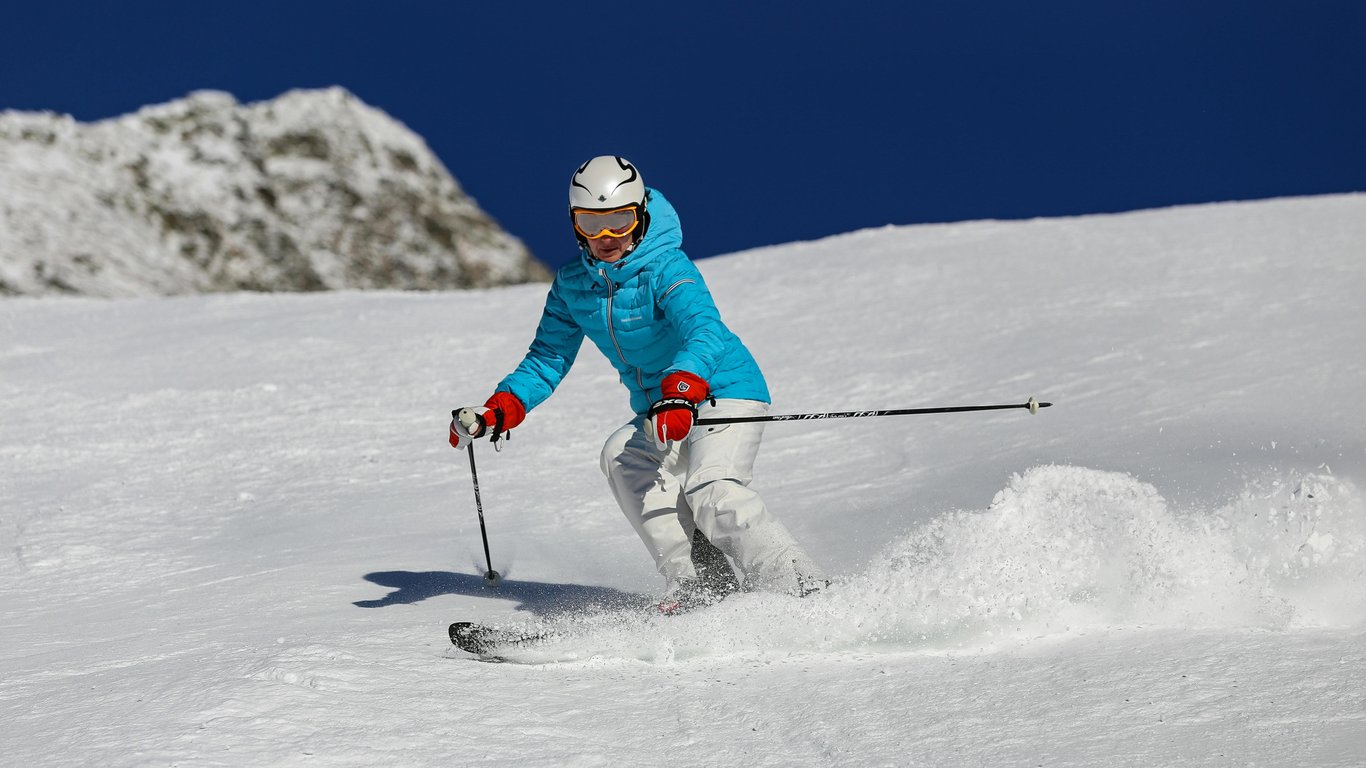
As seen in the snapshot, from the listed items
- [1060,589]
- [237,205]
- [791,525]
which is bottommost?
[1060,589]

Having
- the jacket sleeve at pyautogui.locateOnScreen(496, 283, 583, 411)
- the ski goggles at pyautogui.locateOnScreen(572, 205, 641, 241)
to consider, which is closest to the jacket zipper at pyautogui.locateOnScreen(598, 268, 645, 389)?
the ski goggles at pyautogui.locateOnScreen(572, 205, 641, 241)

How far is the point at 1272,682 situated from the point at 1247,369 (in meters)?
5.32

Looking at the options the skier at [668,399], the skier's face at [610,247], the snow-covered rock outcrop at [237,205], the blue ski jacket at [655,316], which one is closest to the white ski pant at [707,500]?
the skier at [668,399]

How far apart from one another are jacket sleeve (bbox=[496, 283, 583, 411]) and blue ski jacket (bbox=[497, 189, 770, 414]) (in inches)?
2.1

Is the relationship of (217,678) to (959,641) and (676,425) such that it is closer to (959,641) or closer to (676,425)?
(676,425)

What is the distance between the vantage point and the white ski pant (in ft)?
15.0

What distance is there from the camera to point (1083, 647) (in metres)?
3.94

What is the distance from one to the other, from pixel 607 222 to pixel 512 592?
1.65 m

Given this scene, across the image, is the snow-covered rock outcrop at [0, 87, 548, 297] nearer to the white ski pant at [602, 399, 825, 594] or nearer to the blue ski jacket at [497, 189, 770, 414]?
the blue ski jacket at [497, 189, 770, 414]

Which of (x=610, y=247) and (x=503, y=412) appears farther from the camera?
(x=503, y=412)

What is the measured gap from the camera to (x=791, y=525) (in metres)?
6.64

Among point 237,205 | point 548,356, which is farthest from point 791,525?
point 237,205

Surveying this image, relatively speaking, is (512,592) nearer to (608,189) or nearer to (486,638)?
(486,638)

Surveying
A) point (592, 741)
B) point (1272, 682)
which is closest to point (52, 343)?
point (592, 741)
